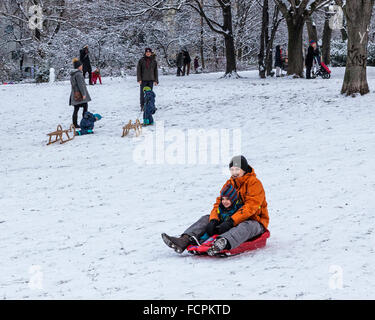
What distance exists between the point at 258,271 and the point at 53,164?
7.72 meters

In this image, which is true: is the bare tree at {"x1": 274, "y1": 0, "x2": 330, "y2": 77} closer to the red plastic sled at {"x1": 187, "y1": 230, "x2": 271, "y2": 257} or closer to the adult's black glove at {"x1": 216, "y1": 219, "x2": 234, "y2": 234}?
the red plastic sled at {"x1": 187, "y1": 230, "x2": 271, "y2": 257}

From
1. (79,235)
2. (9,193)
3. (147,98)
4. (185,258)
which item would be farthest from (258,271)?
(147,98)

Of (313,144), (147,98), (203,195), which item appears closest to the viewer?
(203,195)

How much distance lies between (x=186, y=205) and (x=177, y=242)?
257 centimetres

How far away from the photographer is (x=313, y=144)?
38.0 ft

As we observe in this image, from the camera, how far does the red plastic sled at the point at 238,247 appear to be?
602 centimetres

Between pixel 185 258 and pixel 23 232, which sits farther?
pixel 23 232

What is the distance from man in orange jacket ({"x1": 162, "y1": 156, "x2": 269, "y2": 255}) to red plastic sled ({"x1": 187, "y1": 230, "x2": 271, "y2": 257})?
0.06m

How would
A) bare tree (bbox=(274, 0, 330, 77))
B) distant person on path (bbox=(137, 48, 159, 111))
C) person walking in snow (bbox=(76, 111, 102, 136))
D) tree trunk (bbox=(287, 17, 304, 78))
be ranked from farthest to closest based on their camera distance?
tree trunk (bbox=(287, 17, 304, 78))
bare tree (bbox=(274, 0, 330, 77))
distant person on path (bbox=(137, 48, 159, 111))
person walking in snow (bbox=(76, 111, 102, 136))

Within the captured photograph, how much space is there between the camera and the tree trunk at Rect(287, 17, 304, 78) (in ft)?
73.6

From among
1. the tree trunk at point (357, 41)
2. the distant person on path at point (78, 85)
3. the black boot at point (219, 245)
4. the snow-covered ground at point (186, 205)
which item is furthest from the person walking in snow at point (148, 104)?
the black boot at point (219, 245)

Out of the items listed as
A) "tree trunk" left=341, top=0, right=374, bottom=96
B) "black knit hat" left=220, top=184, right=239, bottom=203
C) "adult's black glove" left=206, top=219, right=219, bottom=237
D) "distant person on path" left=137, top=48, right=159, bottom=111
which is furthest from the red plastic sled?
"distant person on path" left=137, top=48, right=159, bottom=111

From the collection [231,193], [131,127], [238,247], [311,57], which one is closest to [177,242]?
[238,247]
